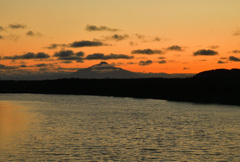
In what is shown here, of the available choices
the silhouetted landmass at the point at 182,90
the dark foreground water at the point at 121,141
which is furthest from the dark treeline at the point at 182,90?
→ the dark foreground water at the point at 121,141

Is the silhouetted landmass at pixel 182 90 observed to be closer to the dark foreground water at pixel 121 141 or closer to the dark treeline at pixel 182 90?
the dark treeline at pixel 182 90

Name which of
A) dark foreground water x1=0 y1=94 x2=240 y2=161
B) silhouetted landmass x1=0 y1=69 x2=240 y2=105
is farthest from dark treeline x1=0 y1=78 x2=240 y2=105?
dark foreground water x1=0 y1=94 x2=240 y2=161

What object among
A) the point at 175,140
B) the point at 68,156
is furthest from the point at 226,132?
the point at 68,156

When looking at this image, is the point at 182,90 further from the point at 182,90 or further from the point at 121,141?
the point at 121,141

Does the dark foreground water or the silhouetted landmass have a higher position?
the silhouetted landmass

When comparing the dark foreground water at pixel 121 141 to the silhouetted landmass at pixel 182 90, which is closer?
the dark foreground water at pixel 121 141

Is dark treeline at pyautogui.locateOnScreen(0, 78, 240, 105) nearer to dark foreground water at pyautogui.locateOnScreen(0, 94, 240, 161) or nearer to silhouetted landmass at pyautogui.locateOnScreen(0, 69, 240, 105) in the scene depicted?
silhouetted landmass at pyautogui.locateOnScreen(0, 69, 240, 105)

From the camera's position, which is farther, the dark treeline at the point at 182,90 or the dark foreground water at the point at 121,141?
the dark treeline at the point at 182,90

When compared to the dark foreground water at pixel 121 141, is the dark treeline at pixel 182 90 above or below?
above

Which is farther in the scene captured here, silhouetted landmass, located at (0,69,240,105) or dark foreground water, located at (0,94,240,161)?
silhouetted landmass, located at (0,69,240,105)

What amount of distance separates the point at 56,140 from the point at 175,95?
339 ft

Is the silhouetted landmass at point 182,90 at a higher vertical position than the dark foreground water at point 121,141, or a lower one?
higher

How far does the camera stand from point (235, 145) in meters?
38.8

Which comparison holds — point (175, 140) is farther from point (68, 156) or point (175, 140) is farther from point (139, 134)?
point (68, 156)
